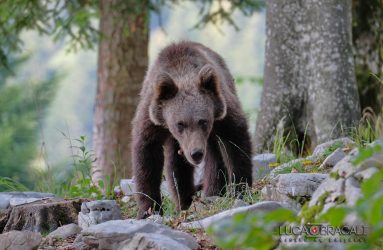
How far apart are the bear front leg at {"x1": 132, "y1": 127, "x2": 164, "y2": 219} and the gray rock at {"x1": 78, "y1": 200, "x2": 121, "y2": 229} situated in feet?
1.61

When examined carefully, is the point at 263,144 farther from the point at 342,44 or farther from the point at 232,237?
the point at 232,237

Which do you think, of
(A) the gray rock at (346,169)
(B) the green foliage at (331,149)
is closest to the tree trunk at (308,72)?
(B) the green foliage at (331,149)

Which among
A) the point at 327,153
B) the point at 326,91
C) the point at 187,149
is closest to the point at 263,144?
the point at 326,91

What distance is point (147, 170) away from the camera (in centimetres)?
624

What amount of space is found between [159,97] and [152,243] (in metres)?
2.39

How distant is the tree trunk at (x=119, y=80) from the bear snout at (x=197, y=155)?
567cm

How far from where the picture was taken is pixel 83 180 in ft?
23.5

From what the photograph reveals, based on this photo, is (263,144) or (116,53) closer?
(263,144)

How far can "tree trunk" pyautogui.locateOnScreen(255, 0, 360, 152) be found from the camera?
788 cm

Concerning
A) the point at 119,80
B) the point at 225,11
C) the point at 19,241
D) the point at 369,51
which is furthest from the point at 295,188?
the point at 225,11

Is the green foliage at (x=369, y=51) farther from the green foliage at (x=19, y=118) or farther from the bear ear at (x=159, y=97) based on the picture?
the green foliage at (x=19, y=118)

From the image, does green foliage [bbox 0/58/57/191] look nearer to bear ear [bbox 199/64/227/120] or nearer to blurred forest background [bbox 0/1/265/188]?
blurred forest background [bbox 0/1/265/188]

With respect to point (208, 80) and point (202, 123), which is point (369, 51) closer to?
point (208, 80)

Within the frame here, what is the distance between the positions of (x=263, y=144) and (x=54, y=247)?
379cm
